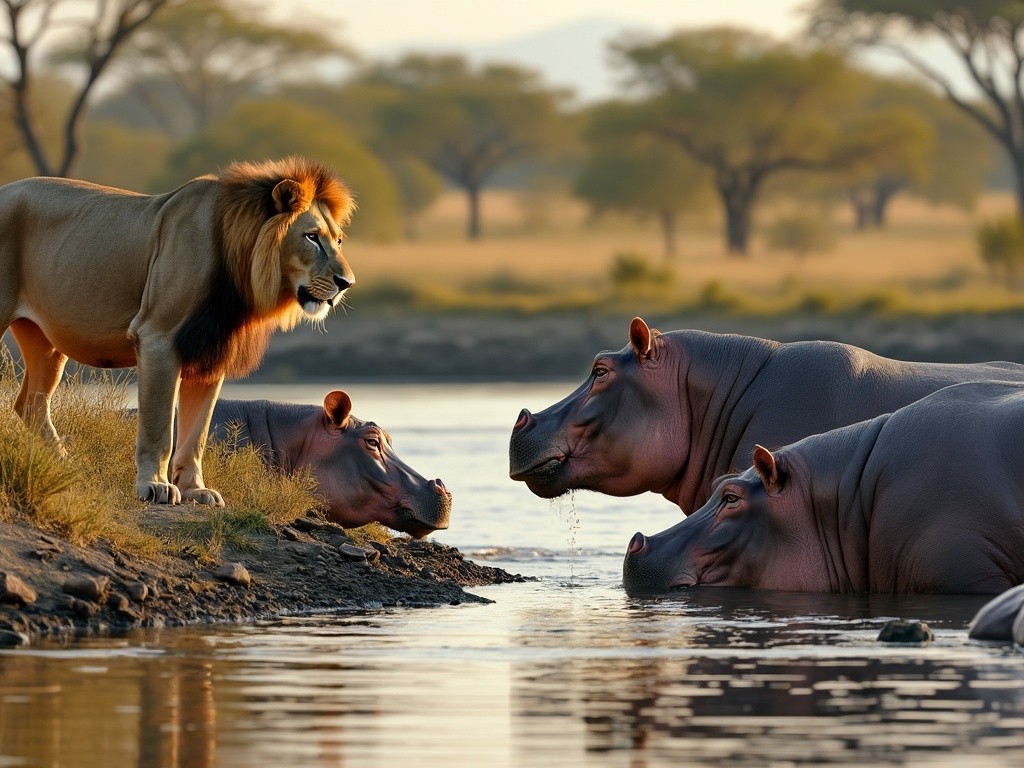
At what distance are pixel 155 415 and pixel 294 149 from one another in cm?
3462

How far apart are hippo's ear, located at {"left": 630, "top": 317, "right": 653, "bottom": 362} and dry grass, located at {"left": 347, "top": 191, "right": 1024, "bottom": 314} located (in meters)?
22.1

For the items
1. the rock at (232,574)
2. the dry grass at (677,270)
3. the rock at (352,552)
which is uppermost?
the dry grass at (677,270)

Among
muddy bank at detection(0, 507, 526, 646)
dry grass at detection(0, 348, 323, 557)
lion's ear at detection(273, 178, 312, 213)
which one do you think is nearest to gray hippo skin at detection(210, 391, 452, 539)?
dry grass at detection(0, 348, 323, 557)

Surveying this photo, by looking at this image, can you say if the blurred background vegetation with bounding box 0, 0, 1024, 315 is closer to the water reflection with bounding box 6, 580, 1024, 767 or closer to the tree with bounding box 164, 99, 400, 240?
the tree with bounding box 164, 99, 400, 240

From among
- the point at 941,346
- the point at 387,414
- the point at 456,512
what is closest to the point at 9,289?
the point at 456,512

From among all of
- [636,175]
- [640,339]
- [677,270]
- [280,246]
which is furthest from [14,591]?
[636,175]

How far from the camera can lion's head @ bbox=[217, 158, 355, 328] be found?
8898 mm

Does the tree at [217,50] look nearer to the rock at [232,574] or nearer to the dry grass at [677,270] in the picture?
the dry grass at [677,270]

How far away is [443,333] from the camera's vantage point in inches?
1286

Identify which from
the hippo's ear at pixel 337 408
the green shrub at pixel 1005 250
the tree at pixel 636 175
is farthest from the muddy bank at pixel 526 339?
the hippo's ear at pixel 337 408

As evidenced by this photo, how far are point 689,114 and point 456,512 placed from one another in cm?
3102

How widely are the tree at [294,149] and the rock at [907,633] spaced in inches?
1379

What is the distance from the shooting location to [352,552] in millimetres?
9156

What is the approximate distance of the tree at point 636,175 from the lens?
148ft
